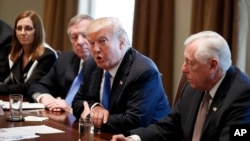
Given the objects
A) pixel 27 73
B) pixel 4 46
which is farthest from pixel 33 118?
pixel 4 46

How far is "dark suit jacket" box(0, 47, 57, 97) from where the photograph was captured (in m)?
3.58

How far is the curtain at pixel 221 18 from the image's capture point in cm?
311

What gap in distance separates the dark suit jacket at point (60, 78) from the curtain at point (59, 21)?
4.74 feet

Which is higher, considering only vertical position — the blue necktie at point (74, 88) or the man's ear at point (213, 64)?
the man's ear at point (213, 64)

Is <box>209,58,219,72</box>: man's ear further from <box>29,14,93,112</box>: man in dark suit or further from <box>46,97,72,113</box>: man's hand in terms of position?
<box>29,14,93,112</box>: man in dark suit

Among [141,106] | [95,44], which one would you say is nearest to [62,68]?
[95,44]

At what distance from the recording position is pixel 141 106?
2.43m

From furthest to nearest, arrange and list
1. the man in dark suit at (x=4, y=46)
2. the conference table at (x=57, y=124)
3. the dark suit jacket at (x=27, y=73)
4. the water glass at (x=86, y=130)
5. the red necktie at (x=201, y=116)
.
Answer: the man in dark suit at (x=4, y=46), the dark suit jacket at (x=27, y=73), the red necktie at (x=201, y=116), the conference table at (x=57, y=124), the water glass at (x=86, y=130)

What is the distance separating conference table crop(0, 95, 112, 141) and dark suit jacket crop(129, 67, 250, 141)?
0.30 metres

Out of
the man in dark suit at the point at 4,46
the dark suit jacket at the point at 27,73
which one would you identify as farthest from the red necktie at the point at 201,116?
the man in dark suit at the point at 4,46

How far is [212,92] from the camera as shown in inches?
82.7

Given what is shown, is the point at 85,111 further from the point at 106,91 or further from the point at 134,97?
the point at 134,97

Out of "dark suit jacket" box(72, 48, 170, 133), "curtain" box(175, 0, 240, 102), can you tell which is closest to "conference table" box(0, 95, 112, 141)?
"dark suit jacket" box(72, 48, 170, 133)

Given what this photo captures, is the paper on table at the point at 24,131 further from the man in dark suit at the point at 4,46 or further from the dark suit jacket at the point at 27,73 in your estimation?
the man in dark suit at the point at 4,46
